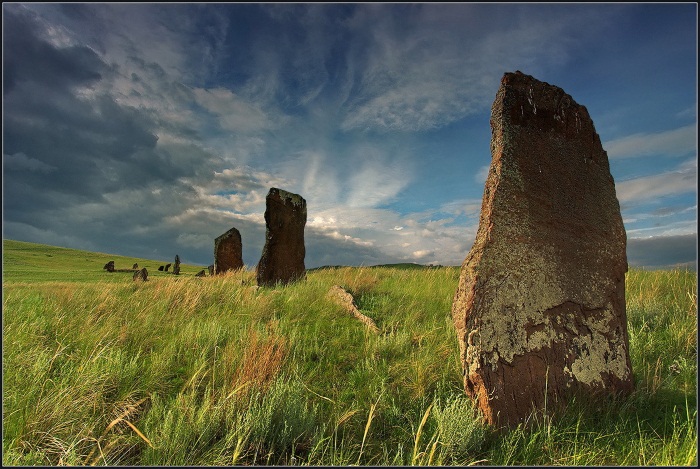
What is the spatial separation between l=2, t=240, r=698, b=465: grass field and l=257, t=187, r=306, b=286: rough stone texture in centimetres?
556

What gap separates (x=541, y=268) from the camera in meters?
4.05

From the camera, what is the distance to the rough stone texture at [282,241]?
40.6 ft

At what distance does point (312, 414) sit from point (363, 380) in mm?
1214

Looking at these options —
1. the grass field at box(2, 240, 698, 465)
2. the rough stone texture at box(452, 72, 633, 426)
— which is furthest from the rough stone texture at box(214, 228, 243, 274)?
the rough stone texture at box(452, 72, 633, 426)

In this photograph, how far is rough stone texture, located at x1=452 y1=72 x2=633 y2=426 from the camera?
3.69 m

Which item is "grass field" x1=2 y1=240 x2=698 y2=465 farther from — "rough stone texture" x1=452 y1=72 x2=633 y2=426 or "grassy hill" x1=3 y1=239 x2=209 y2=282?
"grassy hill" x1=3 y1=239 x2=209 y2=282

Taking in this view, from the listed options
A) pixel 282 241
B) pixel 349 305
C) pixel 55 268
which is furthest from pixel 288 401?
pixel 55 268

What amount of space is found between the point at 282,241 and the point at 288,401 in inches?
370

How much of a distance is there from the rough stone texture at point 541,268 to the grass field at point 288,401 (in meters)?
0.32

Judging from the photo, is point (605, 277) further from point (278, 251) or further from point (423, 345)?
point (278, 251)

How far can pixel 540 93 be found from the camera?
15.0 feet

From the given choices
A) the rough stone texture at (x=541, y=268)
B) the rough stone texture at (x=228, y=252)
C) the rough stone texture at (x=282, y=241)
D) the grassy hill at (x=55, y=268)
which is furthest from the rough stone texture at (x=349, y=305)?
the grassy hill at (x=55, y=268)

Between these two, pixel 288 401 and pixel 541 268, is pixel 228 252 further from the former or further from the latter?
pixel 541 268

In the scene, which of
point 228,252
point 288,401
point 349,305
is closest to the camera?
point 288,401
